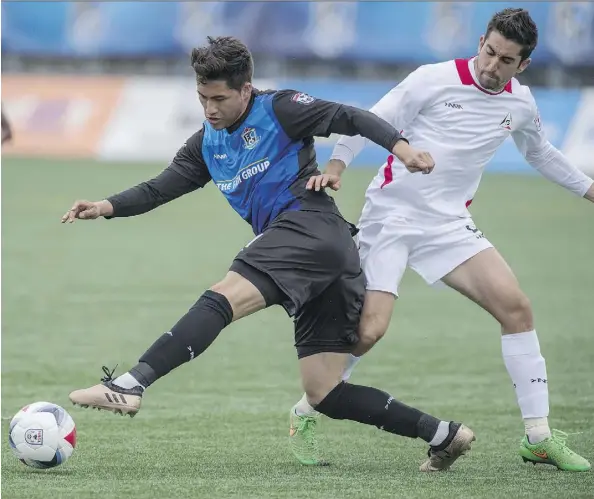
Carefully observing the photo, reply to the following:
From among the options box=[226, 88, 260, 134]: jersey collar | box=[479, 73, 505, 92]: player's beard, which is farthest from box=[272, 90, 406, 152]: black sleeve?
box=[479, 73, 505, 92]: player's beard

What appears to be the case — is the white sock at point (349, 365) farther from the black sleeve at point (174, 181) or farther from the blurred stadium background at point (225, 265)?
the black sleeve at point (174, 181)

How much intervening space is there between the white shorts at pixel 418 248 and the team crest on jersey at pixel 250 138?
915 millimetres

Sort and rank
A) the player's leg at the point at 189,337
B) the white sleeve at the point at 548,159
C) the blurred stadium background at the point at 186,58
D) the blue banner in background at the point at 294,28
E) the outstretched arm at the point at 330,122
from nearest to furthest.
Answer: the player's leg at the point at 189,337, the outstretched arm at the point at 330,122, the white sleeve at the point at 548,159, the blurred stadium background at the point at 186,58, the blue banner in background at the point at 294,28

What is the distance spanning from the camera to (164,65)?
98.1 feet

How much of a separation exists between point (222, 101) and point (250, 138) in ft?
0.71

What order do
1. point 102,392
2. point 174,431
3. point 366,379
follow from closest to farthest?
1. point 102,392
2. point 174,431
3. point 366,379

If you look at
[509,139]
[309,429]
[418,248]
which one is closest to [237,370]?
[309,429]

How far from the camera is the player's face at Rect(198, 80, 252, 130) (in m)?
5.59

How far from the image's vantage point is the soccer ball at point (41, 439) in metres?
5.62

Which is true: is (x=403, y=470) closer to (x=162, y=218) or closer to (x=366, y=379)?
(x=366, y=379)

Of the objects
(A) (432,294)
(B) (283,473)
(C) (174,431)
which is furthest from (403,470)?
(A) (432,294)

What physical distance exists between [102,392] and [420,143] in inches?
85.2

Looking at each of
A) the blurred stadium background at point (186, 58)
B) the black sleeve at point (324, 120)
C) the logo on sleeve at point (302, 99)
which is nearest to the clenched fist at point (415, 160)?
the black sleeve at point (324, 120)

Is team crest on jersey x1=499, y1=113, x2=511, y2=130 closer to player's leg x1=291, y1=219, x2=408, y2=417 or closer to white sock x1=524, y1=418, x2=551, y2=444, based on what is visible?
player's leg x1=291, y1=219, x2=408, y2=417
